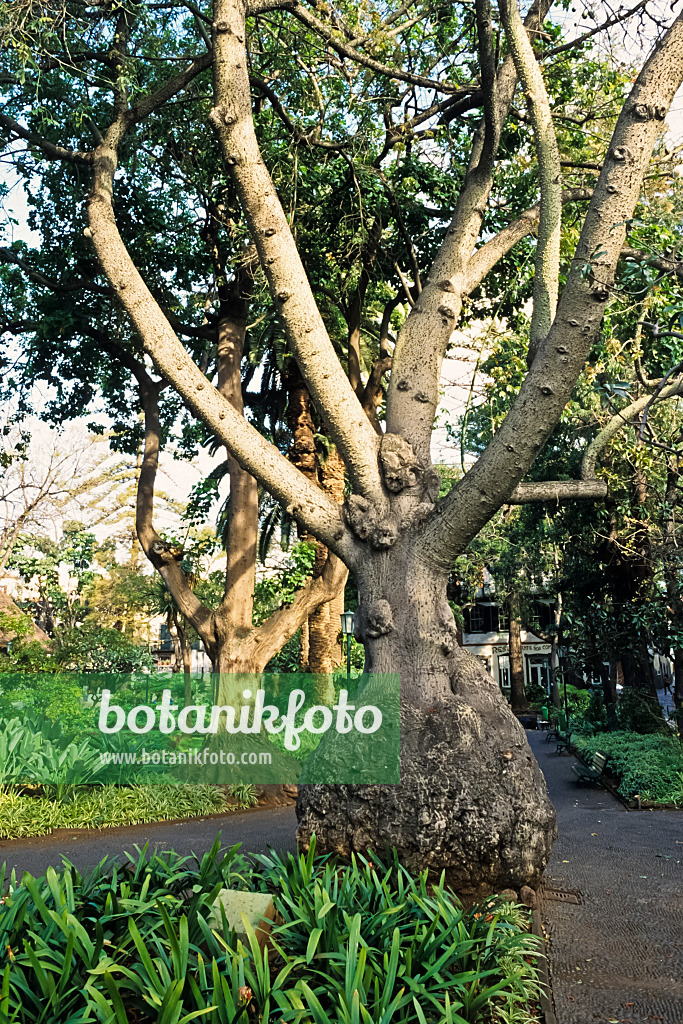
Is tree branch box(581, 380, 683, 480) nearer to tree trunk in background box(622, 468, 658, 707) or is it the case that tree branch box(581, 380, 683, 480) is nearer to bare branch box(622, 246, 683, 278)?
bare branch box(622, 246, 683, 278)

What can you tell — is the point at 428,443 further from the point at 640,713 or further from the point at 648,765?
the point at 640,713

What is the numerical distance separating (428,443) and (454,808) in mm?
2822

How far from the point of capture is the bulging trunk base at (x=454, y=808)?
200 inches

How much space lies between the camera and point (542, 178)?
5.95 metres

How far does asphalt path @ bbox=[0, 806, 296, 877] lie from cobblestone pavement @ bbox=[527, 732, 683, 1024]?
264 cm

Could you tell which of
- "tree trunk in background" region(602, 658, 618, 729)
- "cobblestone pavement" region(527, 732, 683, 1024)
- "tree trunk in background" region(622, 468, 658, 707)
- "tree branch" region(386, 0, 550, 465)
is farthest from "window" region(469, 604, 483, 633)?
"tree branch" region(386, 0, 550, 465)

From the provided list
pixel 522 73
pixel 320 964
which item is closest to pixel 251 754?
pixel 320 964

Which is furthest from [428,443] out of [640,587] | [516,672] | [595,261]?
[516,672]

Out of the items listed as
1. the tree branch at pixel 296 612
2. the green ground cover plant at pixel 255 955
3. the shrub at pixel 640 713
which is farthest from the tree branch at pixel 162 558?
the shrub at pixel 640 713

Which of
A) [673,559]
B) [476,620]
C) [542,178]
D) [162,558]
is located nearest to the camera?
[542,178]

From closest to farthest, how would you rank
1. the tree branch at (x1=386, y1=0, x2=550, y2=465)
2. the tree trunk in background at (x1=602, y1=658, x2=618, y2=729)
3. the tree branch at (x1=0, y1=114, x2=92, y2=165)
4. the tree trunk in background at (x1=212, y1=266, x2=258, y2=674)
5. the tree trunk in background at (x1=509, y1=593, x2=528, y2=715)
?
the tree branch at (x1=386, y1=0, x2=550, y2=465) → the tree branch at (x1=0, y1=114, x2=92, y2=165) → the tree trunk in background at (x1=212, y1=266, x2=258, y2=674) → the tree trunk in background at (x1=602, y1=658, x2=618, y2=729) → the tree trunk in background at (x1=509, y1=593, x2=528, y2=715)

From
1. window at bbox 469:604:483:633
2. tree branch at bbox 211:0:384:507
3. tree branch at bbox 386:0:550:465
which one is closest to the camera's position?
tree branch at bbox 211:0:384:507

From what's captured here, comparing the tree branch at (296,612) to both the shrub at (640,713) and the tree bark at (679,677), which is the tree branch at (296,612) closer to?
the tree bark at (679,677)

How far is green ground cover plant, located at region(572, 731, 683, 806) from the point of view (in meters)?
10.1
